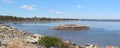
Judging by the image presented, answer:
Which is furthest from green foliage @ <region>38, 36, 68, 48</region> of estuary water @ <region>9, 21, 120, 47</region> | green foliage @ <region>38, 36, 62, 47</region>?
estuary water @ <region>9, 21, 120, 47</region>

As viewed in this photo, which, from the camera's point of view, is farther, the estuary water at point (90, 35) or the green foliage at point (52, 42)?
the estuary water at point (90, 35)

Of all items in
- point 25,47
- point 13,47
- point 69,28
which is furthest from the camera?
point 69,28

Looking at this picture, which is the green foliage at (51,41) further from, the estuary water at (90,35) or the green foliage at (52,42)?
the estuary water at (90,35)

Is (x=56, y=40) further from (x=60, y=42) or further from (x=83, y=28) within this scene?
(x=83, y=28)

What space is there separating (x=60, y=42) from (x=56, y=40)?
0.24 metres

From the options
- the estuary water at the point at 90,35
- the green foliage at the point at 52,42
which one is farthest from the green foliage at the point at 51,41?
the estuary water at the point at 90,35

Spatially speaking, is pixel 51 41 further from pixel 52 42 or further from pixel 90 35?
pixel 90 35

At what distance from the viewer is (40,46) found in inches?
590

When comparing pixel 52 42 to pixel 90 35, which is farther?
pixel 90 35

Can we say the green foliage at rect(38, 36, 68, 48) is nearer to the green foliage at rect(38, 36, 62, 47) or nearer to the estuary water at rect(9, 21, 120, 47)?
the green foliage at rect(38, 36, 62, 47)

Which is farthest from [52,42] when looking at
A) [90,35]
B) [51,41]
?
[90,35]

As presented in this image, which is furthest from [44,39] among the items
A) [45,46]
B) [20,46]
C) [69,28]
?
[69,28]

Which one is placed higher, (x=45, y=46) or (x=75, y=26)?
(x=45, y=46)

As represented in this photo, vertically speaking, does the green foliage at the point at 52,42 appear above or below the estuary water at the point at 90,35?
above
